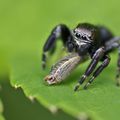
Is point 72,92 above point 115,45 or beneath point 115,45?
above

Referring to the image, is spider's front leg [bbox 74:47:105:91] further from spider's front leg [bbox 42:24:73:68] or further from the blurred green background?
the blurred green background

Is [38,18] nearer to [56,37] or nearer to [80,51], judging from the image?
[56,37]

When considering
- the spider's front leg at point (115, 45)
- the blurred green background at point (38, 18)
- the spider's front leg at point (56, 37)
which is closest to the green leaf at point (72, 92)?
the spider's front leg at point (115, 45)

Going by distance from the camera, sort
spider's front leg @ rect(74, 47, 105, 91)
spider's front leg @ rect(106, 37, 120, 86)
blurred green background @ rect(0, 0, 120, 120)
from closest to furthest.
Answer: spider's front leg @ rect(74, 47, 105, 91)
spider's front leg @ rect(106, 37, 120, 86)
blurred green background @ rect(0, 0, 120, 120)

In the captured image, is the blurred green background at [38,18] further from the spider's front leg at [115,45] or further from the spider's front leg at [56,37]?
the spider's front leg at [115,45]

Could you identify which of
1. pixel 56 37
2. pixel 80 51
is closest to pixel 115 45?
pixel 80 51

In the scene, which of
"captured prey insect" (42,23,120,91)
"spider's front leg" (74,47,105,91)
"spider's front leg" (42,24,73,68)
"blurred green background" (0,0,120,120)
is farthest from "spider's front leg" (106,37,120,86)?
"blurred green background" (0,0,120,120)
